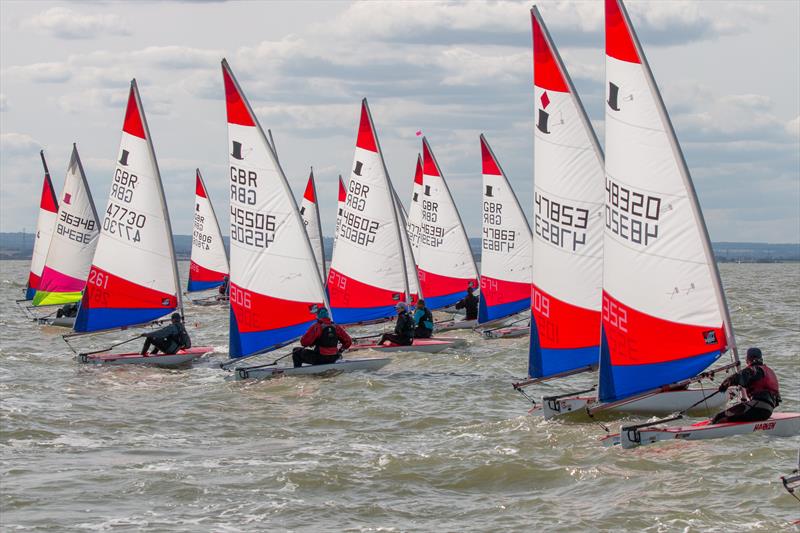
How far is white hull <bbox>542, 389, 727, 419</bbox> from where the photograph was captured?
1683cm

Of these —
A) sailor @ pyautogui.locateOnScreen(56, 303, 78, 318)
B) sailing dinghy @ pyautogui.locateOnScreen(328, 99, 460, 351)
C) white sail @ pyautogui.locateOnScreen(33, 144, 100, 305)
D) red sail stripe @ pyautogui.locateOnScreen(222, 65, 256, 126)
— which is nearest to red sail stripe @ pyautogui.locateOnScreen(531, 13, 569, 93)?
red sail stripe @ pyautogui.locateOnScreen(222, 65, 256, 126)

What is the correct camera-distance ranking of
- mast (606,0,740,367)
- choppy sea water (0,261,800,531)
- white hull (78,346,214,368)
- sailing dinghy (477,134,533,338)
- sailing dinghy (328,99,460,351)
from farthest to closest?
sailing dinghy (477,134,533,338)
sailing dinghy (328,99,460,351)
white hull (78,346,214,368)
mast (606,0,740,367)
choppy sea water (0,261,800,531)

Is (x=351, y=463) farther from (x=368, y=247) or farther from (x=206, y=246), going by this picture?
(x=206, y=246)

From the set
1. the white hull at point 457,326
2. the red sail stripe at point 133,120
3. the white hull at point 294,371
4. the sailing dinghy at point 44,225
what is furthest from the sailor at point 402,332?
the sailing dinghy at point 44,225

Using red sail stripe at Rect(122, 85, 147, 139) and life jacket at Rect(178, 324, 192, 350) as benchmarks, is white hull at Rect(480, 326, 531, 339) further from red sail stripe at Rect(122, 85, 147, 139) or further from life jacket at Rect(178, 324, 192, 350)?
red sail stripe at Rect(122, 85, 147, 139)

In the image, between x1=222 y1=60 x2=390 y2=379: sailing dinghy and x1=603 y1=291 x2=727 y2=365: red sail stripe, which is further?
x1=222 y1=60 x2=390 y2=379: sailing dinghy

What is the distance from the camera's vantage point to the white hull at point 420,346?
26.7 metres

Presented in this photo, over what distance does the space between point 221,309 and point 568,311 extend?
106 ft

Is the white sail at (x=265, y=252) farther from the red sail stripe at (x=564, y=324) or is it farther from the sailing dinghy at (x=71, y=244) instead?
A: the sailing dinghy at (x=71, y=244)

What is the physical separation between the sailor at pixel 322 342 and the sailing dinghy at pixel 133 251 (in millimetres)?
4247

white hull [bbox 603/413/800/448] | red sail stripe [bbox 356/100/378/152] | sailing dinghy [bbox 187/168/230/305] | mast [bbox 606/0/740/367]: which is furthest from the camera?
sailing dinghy [bbox 187/168/230/305]

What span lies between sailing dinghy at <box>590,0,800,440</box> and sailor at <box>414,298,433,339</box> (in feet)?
38.3

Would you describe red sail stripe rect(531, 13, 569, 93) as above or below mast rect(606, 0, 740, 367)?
above

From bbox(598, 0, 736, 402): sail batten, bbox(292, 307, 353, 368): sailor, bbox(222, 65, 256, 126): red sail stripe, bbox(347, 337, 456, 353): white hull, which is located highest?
bbox(222, 65, 256, 126): red sail stripe
